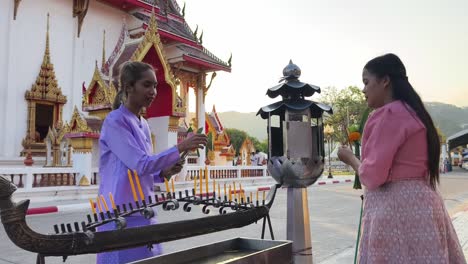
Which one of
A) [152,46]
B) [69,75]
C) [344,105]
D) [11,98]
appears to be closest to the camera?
[152,46]

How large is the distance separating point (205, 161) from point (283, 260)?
16.0 meters

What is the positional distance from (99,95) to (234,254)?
29.8ft

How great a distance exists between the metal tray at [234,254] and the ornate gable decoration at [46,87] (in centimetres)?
1222

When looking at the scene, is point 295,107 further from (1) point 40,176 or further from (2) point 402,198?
(1) point 40,176

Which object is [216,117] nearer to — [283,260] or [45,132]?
[45,132]

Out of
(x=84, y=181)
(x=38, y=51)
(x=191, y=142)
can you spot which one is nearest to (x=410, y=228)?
(x=191, y=142)

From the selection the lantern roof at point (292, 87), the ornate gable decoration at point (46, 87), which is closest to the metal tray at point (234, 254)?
the lantern roof at point (292, 87)

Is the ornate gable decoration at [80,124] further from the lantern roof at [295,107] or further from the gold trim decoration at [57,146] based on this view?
the lantern roof at [295,107]

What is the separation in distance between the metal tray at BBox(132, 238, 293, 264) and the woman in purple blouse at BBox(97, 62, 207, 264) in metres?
0.13

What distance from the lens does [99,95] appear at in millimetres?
10711

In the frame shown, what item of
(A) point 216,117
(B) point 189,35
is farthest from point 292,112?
(A) point 216,117

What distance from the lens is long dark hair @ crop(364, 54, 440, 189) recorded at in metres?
→ 2.11

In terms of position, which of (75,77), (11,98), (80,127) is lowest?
(80,127)

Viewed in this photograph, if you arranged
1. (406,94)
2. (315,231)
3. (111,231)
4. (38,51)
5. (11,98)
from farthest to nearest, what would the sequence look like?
1. (38,51)
2. (11,98)
3. (315,231)
4. (406,94)
5. (111,231)
